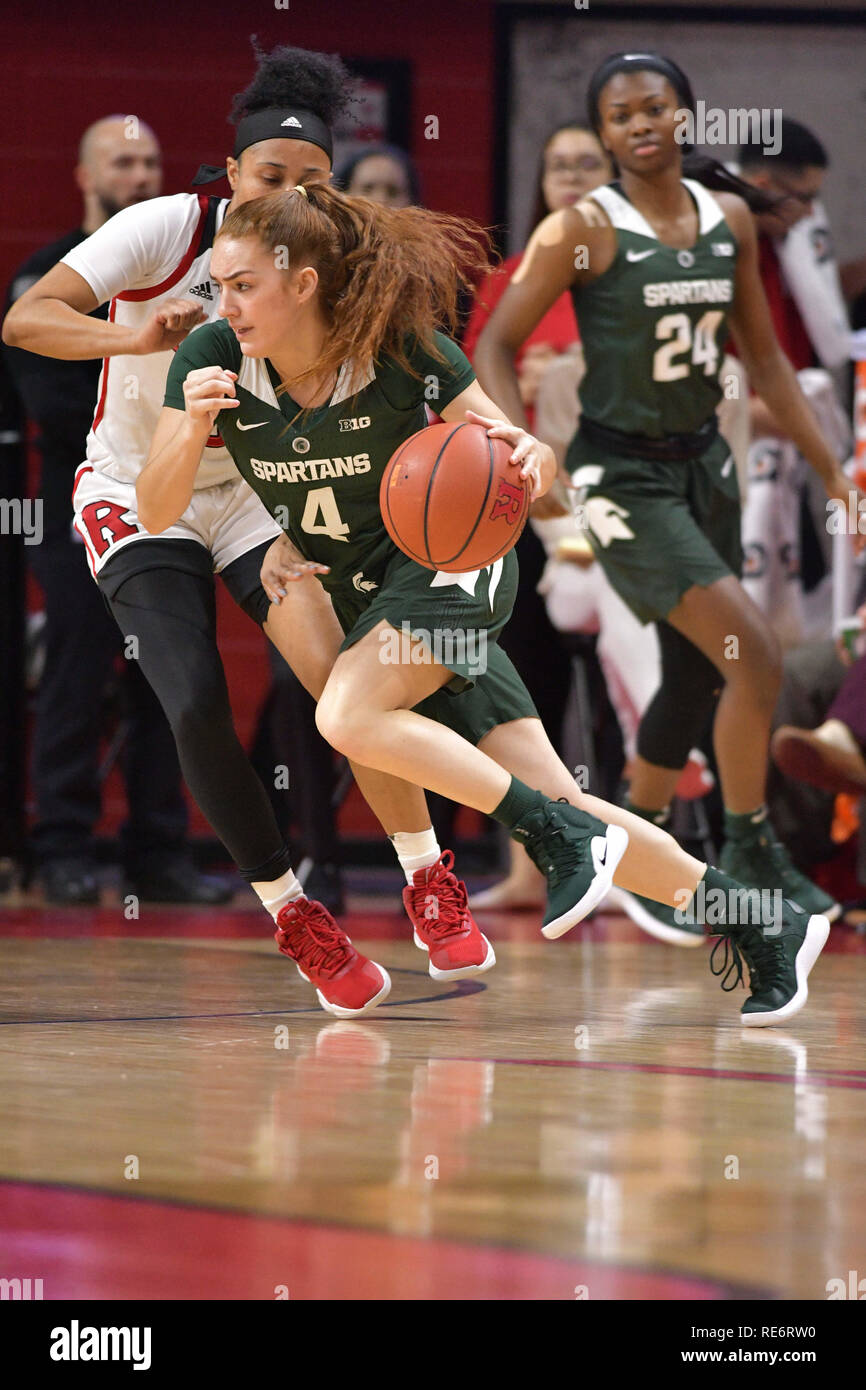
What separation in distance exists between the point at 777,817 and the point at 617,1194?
4.19m

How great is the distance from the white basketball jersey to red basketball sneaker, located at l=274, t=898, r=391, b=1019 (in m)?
0.82

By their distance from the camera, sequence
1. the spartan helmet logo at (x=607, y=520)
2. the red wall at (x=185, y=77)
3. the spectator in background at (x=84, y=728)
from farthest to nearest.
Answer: the red wall at (x=185, y=77) → the spectator in background at (x=84, y=728) → the spartan helmet logo at (x=607, y=520)

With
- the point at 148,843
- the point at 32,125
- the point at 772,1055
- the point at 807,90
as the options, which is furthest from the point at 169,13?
the point at 772,1055

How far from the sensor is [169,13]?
810 cm

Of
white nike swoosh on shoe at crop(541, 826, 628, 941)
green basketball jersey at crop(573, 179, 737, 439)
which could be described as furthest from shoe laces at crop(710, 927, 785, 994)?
green basketball jersey at crop(573, 179, 737, 439)

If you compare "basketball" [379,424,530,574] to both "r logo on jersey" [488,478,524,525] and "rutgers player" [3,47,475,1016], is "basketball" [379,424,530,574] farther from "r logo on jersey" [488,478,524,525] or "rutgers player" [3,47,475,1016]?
"rutgers player" [3,47,475,1016]

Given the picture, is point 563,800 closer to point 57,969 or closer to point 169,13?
point 57,969

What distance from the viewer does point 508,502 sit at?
10.3 feet

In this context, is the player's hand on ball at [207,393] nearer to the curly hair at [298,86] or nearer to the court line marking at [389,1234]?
the curly hair at [298,86]

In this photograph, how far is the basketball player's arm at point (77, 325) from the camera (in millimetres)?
3311

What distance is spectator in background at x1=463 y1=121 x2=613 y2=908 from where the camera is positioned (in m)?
5.67

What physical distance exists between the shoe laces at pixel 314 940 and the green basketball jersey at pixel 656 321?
1655 millimetres

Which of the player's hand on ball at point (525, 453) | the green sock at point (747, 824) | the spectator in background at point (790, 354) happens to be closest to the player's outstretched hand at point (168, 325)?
the player's hand on ball at point (525, 453)

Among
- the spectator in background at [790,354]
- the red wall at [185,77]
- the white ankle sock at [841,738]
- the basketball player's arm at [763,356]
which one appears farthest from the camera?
the red wall at [185,77]
